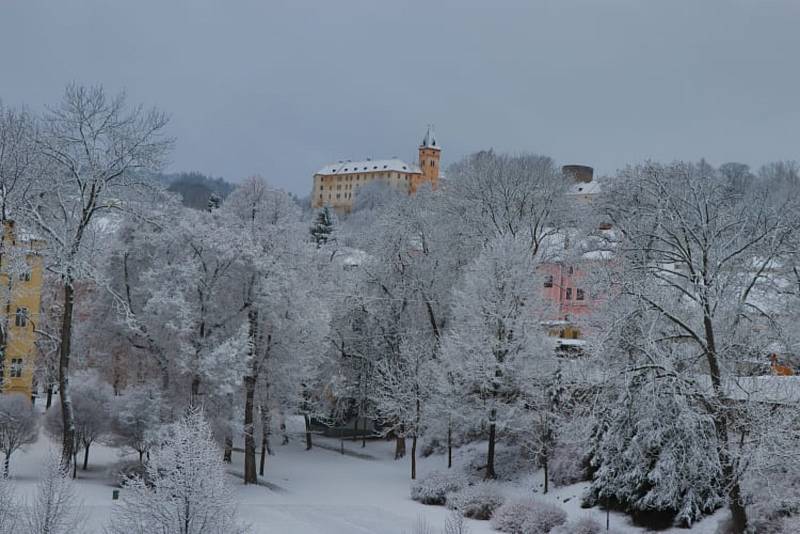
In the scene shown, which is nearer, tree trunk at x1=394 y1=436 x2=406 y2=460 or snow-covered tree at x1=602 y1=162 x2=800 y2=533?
snow-covered tree at x1=602 y1=162 x2=800 y2=533

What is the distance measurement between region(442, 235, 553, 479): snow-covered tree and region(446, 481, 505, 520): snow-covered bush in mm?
2941

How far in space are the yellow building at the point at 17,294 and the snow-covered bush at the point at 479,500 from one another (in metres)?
16.0

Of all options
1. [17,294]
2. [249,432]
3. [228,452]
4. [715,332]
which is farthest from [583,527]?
[17,294]

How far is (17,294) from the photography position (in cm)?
2895

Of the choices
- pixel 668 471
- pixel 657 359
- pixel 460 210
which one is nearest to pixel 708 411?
pixel 657 359

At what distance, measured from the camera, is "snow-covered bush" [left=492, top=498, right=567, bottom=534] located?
86.0 ft

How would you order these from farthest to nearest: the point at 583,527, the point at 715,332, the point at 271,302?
the point at 271,302, the point at 583,527, the point at 715,332

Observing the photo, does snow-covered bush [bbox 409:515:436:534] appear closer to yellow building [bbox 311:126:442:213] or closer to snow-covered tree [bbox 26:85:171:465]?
snow-covered tree [bbox 26:85:171:465]

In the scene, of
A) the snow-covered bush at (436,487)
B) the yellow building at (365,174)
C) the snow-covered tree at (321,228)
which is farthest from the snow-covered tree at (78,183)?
the yellow building at (365,174)

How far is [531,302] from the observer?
1347 inches

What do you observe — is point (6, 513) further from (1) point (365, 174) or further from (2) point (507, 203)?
(1) point (365, 174)

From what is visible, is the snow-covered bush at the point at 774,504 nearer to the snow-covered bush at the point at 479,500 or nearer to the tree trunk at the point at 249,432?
the snow-covered bush at the point at 479,500

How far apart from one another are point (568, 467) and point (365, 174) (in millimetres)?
150060

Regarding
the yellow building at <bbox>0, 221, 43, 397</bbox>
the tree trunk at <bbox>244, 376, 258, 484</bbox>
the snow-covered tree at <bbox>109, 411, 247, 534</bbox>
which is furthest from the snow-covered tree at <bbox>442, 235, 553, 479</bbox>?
the snow-covered tree at <bbox>109, 411, 247, 534</bbox>
